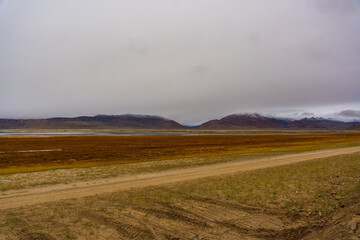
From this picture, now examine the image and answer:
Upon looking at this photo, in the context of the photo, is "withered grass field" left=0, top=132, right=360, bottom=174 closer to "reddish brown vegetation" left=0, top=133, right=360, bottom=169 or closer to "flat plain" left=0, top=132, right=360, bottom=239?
"reddish brown vegetation" left=0, top=133, right=360, bottom=169

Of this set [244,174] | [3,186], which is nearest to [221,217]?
[244,174]

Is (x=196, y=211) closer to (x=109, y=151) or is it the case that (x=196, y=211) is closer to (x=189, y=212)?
(x=189, y=212)

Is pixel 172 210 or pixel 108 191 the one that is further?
pixel 108 191

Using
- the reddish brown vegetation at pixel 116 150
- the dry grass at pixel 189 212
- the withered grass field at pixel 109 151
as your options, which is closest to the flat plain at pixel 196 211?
the dry grass at pixel 189 212

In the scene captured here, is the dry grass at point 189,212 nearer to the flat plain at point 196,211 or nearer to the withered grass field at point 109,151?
the flat plain at point 196,211

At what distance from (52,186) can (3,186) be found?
108 inches

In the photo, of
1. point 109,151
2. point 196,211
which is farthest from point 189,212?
point 109,151

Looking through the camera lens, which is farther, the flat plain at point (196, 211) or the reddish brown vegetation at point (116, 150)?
the reddish brown vegetation at point (116, 150)

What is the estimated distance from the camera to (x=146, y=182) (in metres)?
14.2

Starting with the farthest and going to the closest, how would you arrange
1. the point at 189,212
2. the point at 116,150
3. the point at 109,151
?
the point at 116,150
the point at 109,151
the point at 189,212

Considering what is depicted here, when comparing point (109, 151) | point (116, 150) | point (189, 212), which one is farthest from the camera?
point (116, 150)

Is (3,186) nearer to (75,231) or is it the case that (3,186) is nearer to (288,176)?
Result: (75,231)

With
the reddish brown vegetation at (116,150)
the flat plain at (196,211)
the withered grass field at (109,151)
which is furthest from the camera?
the reddish brown vegetation at (116,150)

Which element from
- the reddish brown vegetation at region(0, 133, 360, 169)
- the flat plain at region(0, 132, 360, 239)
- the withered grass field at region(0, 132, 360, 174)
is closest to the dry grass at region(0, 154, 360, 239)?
the flat plain at region(0, 132, 360, 239)
